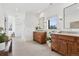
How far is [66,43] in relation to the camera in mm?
3129

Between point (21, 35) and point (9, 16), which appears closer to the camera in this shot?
point (9, 16)

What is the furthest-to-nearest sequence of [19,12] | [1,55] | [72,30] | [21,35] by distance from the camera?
Answer: [72,30], [21,35], [19,12], [1,55]

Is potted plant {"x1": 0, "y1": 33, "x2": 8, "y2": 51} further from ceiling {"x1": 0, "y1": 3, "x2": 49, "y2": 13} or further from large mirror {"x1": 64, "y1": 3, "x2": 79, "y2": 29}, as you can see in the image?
large mirror {"x1": 64, "y1": 3, "x2": 79, "y2": 29}

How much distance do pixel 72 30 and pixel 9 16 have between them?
159cm

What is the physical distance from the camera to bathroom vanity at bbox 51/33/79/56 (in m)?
2.87

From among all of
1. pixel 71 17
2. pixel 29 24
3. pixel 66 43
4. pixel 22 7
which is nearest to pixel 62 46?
pixel 66 43

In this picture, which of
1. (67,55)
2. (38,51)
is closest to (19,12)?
(38,51)

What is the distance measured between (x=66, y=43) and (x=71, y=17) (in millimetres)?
636

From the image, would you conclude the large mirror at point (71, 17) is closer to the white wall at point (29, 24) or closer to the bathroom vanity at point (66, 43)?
the bathroom vanity at point (66, 43)

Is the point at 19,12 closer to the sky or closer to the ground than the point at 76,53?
closer to the sky

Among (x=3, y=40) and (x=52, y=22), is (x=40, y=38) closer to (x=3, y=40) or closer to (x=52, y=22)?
(x=52, y=22)

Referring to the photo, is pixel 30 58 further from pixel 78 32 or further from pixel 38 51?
pixel 78 32

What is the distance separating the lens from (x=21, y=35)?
10.1ft

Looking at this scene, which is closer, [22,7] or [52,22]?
[22,7]
